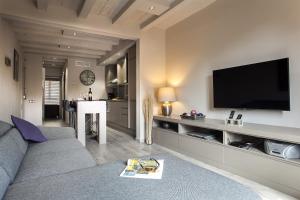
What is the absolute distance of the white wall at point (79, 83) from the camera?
23.7 ft

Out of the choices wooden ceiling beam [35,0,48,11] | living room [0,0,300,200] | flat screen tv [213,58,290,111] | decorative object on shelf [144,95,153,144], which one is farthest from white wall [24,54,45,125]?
flat screen tv [213,58,290,111]

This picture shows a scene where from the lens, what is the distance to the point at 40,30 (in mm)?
4453

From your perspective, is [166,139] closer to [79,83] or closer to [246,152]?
[246,152]

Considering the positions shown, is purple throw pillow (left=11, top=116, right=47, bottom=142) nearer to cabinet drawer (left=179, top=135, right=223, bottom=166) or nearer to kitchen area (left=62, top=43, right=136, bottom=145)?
kitchen area (left=62, top=43, right=136, bottom=145)

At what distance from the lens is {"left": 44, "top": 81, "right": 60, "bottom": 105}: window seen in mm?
10492

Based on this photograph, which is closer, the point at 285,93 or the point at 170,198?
the point at 170,198

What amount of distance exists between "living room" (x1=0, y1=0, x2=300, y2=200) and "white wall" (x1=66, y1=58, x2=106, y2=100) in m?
1.40

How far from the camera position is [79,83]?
7387 millimetres

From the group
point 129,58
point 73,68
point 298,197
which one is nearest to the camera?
point 298,197

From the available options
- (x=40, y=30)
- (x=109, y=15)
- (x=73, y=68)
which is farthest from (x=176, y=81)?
(x=73, y=68)

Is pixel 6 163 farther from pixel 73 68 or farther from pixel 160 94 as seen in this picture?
pixel 73 68

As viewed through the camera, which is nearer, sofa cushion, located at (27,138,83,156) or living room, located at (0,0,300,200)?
living room, located at (0,0,300,200)

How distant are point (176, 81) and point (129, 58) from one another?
1.63 metres

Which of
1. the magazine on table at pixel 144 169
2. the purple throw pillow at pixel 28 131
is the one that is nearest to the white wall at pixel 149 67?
the purple throw pillow at pixel 28 131
